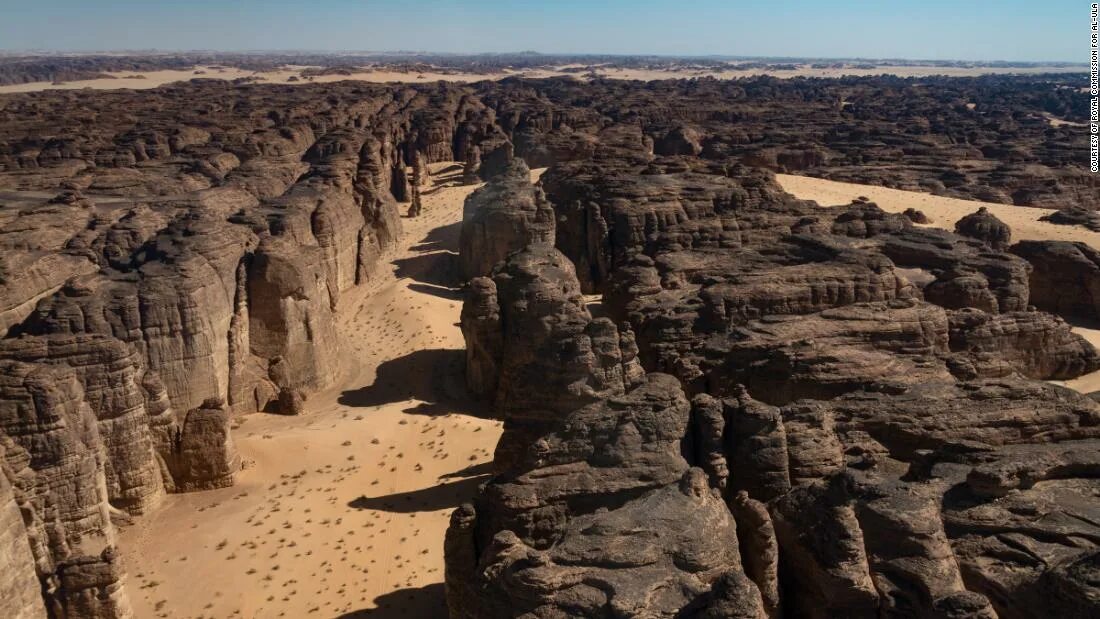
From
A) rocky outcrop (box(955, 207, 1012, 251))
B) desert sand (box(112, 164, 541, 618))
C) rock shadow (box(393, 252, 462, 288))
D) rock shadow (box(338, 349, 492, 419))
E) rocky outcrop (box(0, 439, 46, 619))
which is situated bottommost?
desert sand (box(112, 164, 541, 618))

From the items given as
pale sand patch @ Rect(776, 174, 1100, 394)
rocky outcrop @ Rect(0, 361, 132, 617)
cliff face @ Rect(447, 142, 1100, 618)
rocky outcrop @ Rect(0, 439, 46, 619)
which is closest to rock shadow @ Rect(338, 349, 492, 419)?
cliff face @ Rect(447, 142, 1100, 618)

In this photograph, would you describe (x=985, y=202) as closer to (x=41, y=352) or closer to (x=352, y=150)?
(x=352, y=150)

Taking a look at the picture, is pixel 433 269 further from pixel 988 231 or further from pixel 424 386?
pixel 988 231

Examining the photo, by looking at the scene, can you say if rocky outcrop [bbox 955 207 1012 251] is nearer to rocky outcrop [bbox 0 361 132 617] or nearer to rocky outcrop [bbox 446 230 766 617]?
rocky outcrop [bbox 446 230 766 617]

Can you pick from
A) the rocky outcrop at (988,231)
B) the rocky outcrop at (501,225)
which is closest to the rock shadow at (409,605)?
the rocky outcrop at (501,225)

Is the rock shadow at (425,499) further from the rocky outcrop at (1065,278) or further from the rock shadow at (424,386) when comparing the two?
the rocky outcrop at (1065,278)

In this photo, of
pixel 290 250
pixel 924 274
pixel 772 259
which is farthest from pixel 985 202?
pixel 290 250
